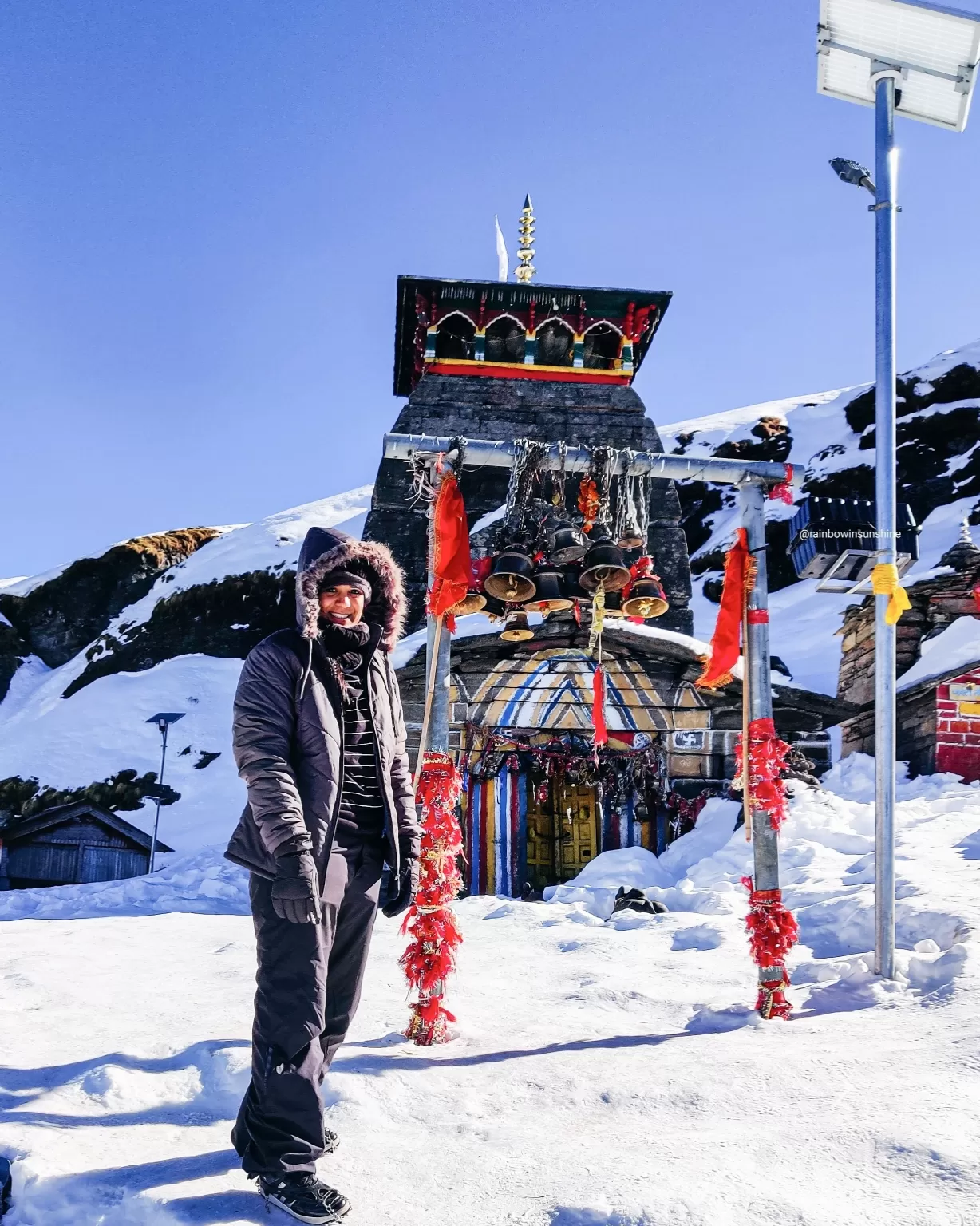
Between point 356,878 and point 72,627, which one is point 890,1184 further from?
point 72,627

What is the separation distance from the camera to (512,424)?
21.5m

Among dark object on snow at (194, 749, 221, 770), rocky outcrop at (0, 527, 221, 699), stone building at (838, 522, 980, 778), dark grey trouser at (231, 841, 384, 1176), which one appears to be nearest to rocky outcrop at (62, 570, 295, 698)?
rocky outcrop at (0, 527, 221, 699)

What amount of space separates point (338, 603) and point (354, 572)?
0.18 meters

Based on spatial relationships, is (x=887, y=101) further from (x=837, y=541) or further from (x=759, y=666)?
(x=837, y=541)

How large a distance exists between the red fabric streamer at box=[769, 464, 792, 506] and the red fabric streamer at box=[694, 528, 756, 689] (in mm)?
348

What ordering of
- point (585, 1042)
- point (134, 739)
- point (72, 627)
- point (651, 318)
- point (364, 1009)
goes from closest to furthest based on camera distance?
point (585, 1042) → point (364, 1009) → point (651, 318) → point (134, 739) → point (72, 627)

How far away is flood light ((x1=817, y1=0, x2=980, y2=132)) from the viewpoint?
5902mm

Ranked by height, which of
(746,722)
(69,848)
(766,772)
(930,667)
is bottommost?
(69,848)

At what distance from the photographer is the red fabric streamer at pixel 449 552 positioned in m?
6.10

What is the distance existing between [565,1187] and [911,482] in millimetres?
40275

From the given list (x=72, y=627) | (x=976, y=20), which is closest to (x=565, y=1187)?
(x=976, y=20)

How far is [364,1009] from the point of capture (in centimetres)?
534

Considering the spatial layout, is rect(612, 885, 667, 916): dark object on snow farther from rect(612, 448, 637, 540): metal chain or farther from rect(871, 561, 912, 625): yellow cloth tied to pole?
rect(871, 561, 912, 625): yellow cloth tied to pole

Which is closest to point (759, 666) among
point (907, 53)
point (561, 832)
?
point (907, 53)
